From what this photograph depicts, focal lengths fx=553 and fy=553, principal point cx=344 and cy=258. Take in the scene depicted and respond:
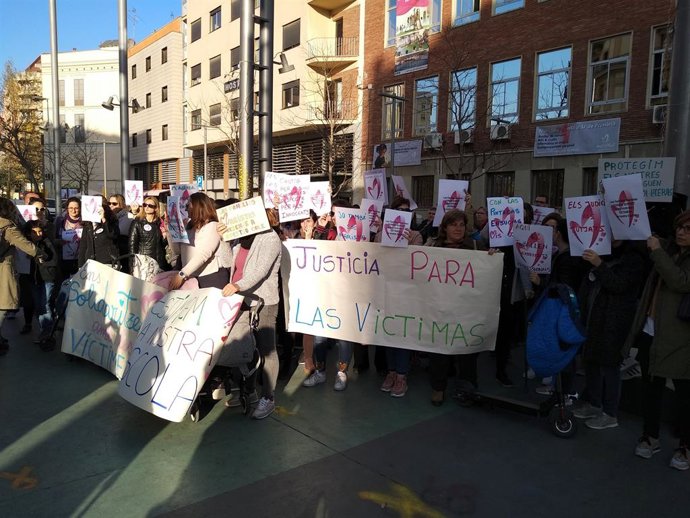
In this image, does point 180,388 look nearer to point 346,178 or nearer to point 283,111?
point 346,178

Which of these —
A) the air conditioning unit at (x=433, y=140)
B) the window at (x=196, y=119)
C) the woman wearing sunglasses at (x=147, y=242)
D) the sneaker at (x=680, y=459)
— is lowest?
the sneaker at (x=680, y=459)

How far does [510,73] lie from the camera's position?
20.4 meters

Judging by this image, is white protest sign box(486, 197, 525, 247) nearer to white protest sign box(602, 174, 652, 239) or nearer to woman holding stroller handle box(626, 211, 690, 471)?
white protest sign box(602, 174, 652, 239)

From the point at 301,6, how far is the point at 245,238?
2667 cm

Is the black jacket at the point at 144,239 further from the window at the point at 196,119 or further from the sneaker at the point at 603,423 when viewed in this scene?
the window at the point at 196,119

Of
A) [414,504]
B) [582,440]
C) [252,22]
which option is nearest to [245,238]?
[414,504]

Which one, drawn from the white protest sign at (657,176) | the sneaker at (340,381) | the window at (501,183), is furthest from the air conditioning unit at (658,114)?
the sneaker at (340,381)

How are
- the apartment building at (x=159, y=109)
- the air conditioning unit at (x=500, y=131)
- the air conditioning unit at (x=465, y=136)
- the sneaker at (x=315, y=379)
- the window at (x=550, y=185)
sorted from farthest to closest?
the apartment building at (x=159, y=109) < the air conditioning unit at (x=465, y=136) < the air conditioning unit at (x=500, y=131) < the window at (x=550, y=185) < the sneaker at (x=315, y=379)

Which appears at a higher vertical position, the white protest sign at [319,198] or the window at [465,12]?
the window at [465,12]

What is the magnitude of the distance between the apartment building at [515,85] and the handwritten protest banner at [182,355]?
1510 centimetres

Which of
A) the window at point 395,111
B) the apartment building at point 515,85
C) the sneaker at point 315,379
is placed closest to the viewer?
the sneaker at point 315,379

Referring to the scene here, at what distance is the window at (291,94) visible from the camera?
28.8 m

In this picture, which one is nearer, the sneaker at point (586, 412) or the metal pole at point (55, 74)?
the sneaker at point (586, 412)

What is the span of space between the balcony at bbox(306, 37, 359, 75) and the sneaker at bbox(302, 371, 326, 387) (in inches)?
899
